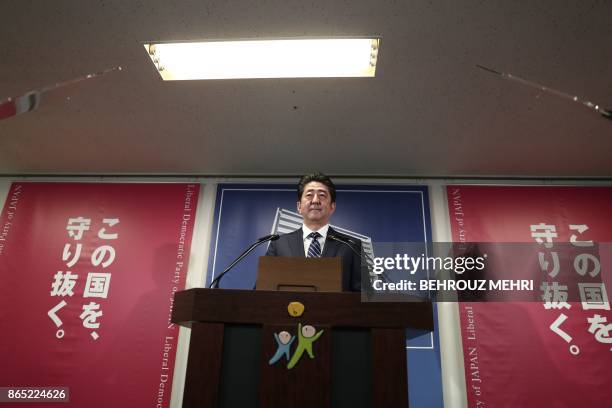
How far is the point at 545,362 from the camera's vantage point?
2.72 metres

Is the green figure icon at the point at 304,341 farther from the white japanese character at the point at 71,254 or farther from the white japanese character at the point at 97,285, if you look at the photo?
the white japanese character at the point at 71,254

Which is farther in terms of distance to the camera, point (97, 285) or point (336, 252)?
point (97, 285)

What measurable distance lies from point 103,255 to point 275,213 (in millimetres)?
1437

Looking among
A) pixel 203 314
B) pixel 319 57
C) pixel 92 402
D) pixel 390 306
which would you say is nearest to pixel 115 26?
pixel 319 57

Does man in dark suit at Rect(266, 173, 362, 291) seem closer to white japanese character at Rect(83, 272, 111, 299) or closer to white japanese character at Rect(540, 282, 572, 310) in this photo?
white japanese character at Rect(83, 272, 111, 299)

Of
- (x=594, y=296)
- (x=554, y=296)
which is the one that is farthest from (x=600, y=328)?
(x=554, y=296)

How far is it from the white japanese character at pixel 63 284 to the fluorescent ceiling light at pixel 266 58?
1864 mm

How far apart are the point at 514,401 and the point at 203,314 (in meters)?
2.50

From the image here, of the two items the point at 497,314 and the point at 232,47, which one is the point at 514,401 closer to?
the point at 497,314

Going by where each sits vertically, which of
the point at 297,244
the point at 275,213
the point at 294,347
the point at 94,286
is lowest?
the point at 294,347

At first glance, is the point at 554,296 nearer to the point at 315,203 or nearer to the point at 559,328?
the point at 559,328

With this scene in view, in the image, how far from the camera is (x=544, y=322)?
2.82 m

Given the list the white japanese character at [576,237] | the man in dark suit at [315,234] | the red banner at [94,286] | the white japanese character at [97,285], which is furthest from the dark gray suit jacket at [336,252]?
the white japanese character at [576,237]

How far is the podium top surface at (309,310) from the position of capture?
1.10 metres
